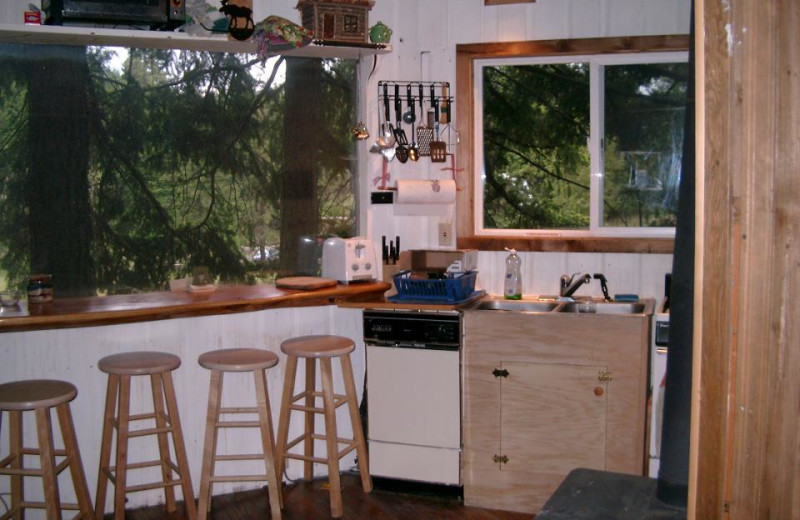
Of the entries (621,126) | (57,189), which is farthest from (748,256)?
(57,189)

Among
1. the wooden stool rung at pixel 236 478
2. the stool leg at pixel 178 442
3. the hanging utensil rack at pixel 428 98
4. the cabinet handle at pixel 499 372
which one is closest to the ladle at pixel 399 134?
the hanging utensil rack at pixel 428 98

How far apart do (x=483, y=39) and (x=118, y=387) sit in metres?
2.42

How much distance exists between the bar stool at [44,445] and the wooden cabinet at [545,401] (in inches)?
64.4

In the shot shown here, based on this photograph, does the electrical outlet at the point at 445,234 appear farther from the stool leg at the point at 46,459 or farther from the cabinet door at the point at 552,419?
the stool leg at the point at 46,459

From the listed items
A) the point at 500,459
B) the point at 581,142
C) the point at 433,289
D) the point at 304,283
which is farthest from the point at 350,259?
the point at 581,142

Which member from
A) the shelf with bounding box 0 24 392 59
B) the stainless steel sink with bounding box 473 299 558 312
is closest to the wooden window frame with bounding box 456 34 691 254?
the stainless steel sink with bounding box 473 299 558 312

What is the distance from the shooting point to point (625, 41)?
3752 millimetres

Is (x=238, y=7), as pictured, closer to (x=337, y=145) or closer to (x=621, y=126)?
(x=337, y=145)

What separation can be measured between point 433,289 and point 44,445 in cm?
175

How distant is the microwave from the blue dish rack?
5.07 feet

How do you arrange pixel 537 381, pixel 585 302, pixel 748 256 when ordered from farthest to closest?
pixel 585 302 → pixel 537 381 → pixel 748 256

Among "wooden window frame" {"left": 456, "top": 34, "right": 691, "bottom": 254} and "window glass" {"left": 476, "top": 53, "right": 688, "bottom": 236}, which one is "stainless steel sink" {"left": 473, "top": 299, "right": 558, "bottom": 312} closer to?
"wooden window frame" {"left": 456, "top": 34, "right": 691, "bottom": 254}

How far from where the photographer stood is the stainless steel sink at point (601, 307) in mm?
3603

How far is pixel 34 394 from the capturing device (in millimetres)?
2875
